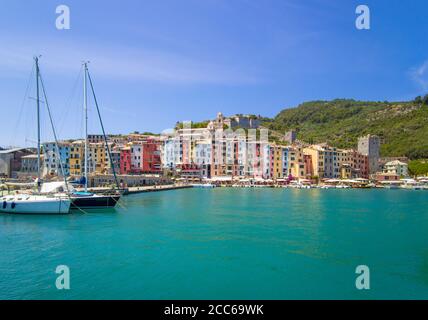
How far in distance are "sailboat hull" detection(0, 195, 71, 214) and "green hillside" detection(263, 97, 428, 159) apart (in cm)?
11216

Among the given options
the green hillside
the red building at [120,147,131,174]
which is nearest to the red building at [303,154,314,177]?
the green hillside

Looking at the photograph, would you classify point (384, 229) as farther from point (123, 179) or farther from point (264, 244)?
point (123, 179)

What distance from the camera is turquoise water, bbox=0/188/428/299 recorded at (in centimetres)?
1242

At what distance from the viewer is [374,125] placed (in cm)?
14788

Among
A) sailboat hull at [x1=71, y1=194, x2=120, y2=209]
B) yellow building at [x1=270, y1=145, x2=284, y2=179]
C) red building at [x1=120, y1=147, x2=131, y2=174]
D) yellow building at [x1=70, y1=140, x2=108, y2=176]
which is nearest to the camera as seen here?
sailboat hull at [x1=71, y1=194, x2=120, y2=209]

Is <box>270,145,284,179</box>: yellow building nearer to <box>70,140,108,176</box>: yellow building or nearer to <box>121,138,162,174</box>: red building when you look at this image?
<box>121,138,162,174</box>: red building

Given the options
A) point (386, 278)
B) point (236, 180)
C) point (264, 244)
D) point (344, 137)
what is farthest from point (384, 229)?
point (344, 137)

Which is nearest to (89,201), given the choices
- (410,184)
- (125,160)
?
(125,160)

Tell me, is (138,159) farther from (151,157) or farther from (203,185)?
(203,185)

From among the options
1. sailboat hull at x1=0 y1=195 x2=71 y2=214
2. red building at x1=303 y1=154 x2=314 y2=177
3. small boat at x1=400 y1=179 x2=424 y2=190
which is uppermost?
red building at x1=303 y1=154 x2=314 y2=177

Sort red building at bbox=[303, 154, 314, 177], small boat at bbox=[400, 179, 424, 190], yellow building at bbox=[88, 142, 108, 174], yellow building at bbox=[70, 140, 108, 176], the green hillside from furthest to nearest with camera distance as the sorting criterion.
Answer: the green hillside < red building at bbox=[303, 154, 314, 177] < small boat at bbox=[400, 179, 424, 190] < yellow building at bbox=[88, 142, 108, 174] < yellow building at bbox=[70, 140, 108, 176]

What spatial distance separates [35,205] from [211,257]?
1951 centimetres

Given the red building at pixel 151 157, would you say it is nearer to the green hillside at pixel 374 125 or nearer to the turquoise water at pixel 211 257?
the turquoise water at pixel 211 257

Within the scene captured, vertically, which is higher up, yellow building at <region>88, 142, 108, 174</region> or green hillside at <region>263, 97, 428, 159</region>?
green hillside at <region>263, 97, 428, 159</region>
